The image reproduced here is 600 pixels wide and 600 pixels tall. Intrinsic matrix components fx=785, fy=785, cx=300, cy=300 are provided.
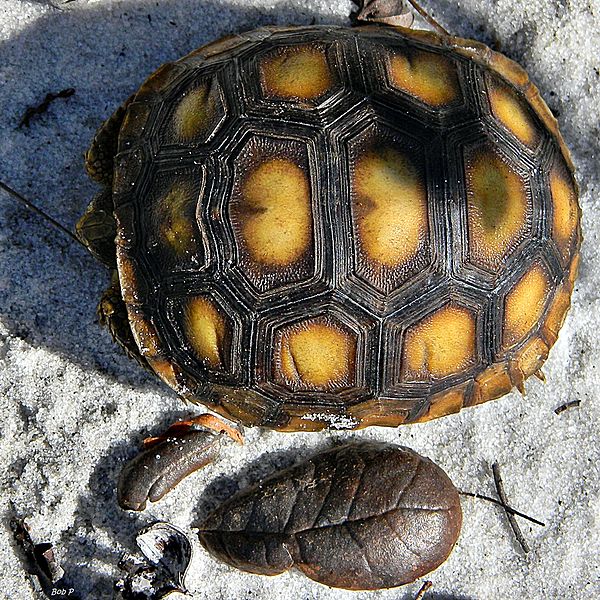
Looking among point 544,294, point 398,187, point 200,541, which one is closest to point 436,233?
point 398,187

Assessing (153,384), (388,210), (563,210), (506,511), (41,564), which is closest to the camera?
(388,210)

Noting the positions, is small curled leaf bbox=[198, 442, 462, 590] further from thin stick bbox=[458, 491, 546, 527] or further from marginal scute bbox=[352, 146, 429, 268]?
marginal scute bbox=[352, 146, 429, 268]

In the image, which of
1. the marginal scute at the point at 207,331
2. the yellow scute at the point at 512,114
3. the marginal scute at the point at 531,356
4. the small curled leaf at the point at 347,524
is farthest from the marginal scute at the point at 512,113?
the small curled leaf at the point at 347,524

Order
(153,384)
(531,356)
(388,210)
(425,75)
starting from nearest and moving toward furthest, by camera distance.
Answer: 1. (388,210)
2. (425,75)
3. (531,356)
4. (153,384)

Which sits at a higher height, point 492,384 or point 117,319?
point 117,319

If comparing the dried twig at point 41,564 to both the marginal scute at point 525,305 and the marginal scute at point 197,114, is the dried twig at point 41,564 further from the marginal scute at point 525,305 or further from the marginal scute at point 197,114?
the marginal scute at point 525,305

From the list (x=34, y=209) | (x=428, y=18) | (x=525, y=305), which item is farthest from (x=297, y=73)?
(x=34, y=209)

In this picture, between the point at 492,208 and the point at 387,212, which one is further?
the point at 492,208

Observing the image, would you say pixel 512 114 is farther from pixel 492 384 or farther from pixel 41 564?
pixel 41 564
